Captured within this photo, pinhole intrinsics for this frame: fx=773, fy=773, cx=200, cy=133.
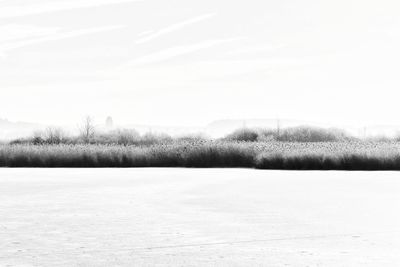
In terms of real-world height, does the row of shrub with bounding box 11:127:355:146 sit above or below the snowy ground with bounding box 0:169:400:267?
above

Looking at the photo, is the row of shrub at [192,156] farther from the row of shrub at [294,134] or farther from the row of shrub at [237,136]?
the row of shrub at [294,134]

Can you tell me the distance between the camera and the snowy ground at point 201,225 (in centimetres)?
678

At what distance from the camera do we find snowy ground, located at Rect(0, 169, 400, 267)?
6.78 m

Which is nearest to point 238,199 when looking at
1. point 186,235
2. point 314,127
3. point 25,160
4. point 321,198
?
point 321,198

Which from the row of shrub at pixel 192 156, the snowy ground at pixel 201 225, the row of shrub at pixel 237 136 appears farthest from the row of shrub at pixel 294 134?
the snowy ground at pixel 201 225

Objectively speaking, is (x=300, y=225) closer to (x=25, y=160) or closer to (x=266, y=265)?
(x=266, y=265)

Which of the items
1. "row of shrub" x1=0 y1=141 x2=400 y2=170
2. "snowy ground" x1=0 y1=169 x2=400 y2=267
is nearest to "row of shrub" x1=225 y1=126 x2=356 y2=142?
"row of shrub" x1=0 y1=141 x2=400 y2=170

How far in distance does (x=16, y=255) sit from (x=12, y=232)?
1685 mm

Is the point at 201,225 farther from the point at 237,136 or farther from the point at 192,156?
the point at 237,136

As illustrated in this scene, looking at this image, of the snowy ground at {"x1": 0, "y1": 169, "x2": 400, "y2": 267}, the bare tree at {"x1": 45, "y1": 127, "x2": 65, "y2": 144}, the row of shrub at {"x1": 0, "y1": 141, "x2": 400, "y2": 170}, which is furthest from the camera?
the bare tree at {"x1": 45, "y1": 127, "x2": 65, "y2": 144}

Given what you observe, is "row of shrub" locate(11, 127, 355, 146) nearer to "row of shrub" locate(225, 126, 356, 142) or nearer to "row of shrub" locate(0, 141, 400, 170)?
"row of shrub" locate(225, 126, 356, 142)

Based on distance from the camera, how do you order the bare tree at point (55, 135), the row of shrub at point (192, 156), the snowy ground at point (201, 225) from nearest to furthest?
the snowy ground at point (201, 225), the row of shrub at point (192, 156), the bare tree at point (55, 135)

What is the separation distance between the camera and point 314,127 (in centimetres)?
5353

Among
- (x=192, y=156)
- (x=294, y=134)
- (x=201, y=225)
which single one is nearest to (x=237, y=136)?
A: (x=294, y=134)
